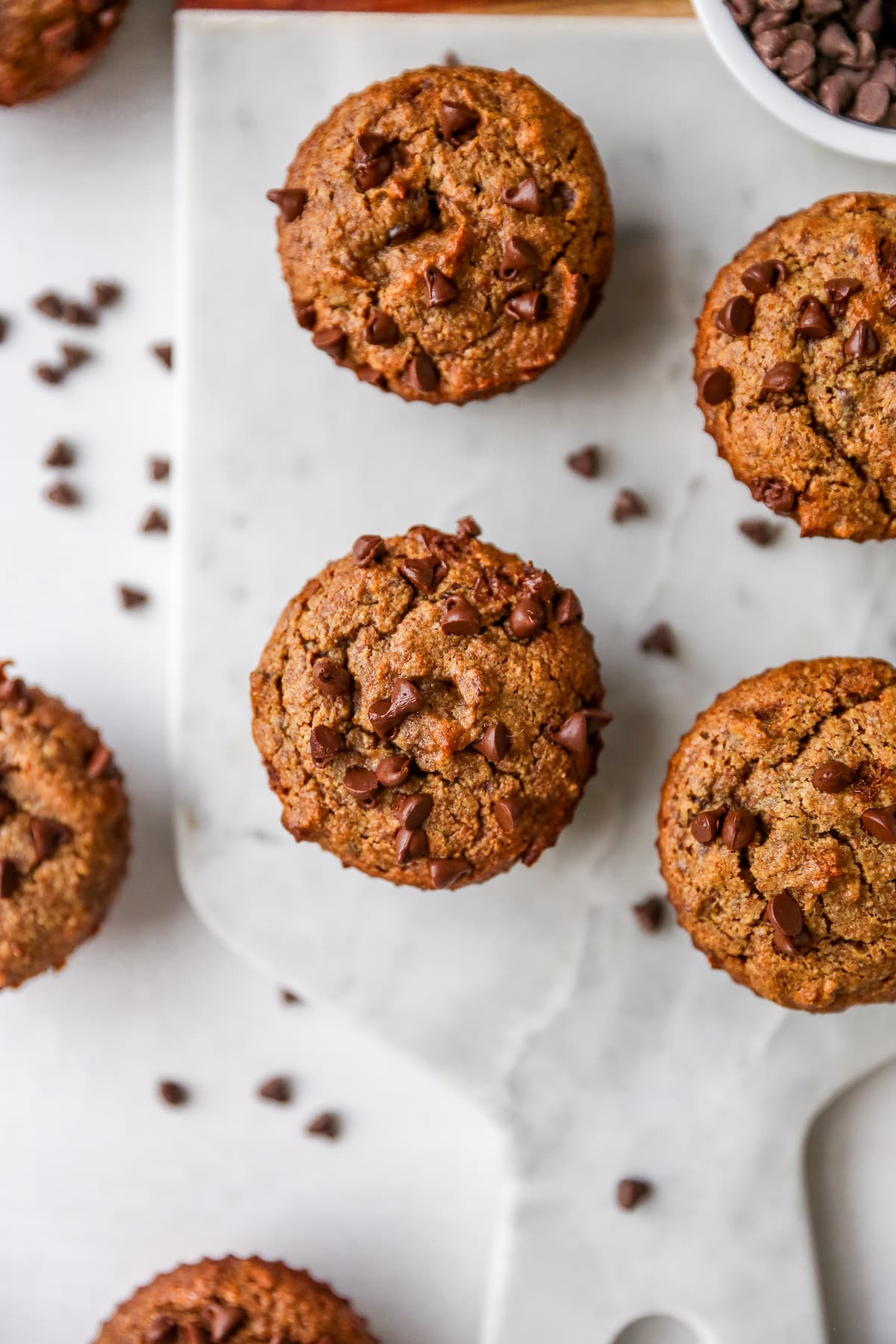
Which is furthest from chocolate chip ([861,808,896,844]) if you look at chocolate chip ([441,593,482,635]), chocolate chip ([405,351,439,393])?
chocolate chip ([405,351,439,393])

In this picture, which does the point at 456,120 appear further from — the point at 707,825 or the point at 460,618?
the point at 707,825

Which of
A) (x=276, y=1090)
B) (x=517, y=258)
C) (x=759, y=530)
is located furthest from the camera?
(x=276, y=1090)

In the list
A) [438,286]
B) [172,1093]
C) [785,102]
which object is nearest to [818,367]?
[785,102]

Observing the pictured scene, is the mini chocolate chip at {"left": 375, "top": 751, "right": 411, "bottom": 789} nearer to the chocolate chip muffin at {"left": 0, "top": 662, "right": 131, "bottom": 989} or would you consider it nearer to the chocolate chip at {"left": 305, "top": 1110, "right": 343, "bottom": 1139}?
the chocolate chip muffin at {"left": 0, "top": 662, "right": 131, "bottom": 989}

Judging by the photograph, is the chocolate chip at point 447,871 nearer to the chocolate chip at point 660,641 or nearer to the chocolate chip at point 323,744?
the chocolate chip at point 323,744

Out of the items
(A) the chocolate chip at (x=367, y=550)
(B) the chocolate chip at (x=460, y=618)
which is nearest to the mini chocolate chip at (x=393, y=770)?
(B) the chocolate chip at (x=460, y=618)
